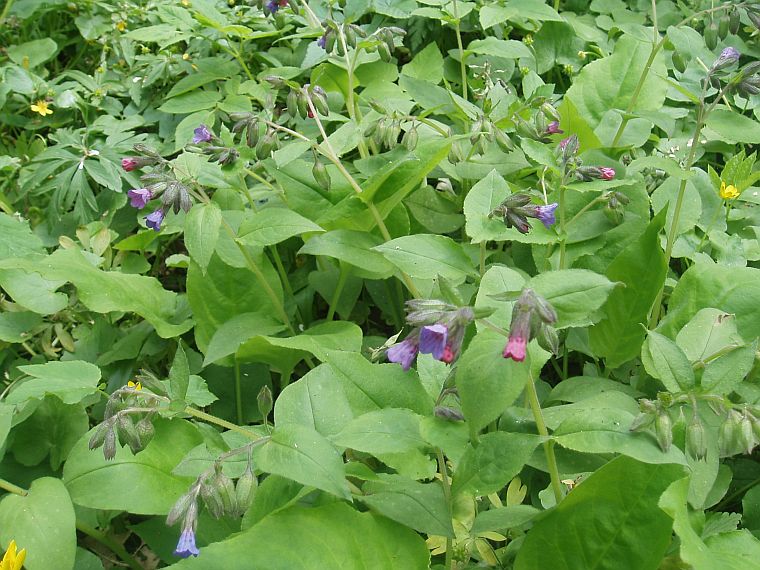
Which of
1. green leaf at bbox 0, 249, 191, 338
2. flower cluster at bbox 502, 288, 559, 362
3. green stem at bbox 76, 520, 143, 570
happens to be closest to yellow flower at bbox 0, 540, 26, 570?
green stem at bbox 76, 520, 143, 570

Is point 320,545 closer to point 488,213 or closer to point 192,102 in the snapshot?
point 488,213

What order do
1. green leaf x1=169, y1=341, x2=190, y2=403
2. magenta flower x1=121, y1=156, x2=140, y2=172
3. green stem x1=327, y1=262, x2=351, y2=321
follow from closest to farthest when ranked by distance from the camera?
green leaf x1=169, y1=341, x2=190, y2=403, magenta flower x1=121, y1=156, x2=140, y2=172, green stem x1=327, y1=262, x2=351, y2=321

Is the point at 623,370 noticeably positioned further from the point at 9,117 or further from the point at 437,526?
the point at 9,117

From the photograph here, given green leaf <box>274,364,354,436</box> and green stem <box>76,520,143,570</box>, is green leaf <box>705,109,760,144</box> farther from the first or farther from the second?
green stem <box>76,520,143,570</box>

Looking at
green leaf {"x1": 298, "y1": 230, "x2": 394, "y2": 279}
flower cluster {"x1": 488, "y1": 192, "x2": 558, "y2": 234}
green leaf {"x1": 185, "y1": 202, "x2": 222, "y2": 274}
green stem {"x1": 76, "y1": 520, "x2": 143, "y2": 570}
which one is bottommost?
green stem {"x1": 76, "y1": 520, "x2": 143, "y2": 570}

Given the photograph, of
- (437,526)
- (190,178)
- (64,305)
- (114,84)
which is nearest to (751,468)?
(437,526)

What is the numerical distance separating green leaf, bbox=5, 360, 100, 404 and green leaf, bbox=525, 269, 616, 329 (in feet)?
3.30

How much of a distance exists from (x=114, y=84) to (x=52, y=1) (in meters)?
0.60

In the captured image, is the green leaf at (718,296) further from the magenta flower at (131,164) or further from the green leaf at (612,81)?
the magenta flower at (131,164)

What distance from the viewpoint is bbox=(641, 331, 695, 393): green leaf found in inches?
53.7

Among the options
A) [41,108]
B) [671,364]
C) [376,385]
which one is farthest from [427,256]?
[41,108]

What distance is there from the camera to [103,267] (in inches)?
98.0

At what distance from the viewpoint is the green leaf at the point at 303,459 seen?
48.8 inches

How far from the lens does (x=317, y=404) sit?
5.03 ft
